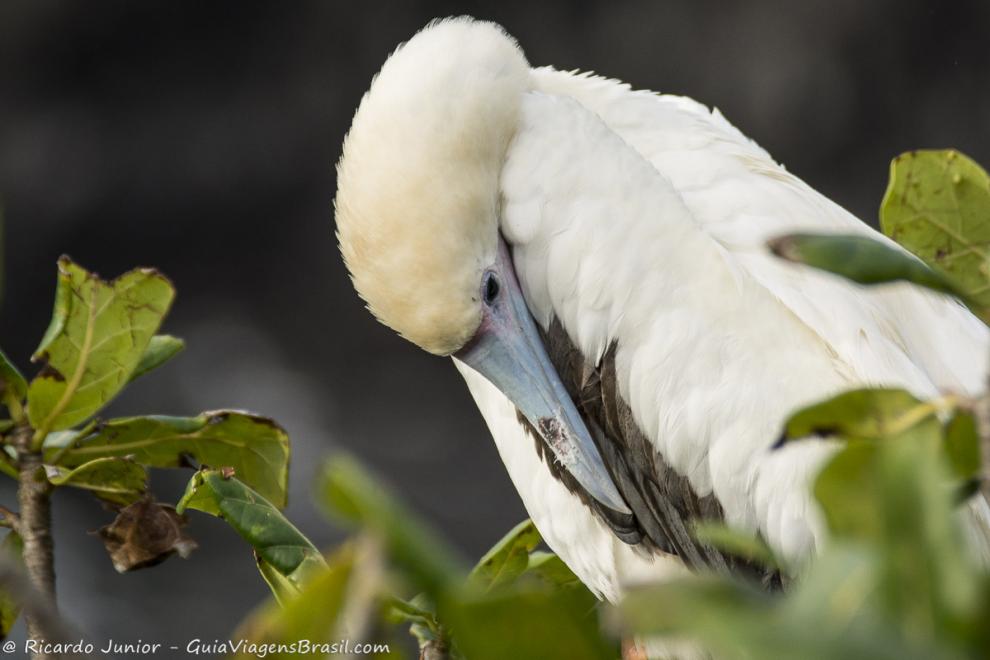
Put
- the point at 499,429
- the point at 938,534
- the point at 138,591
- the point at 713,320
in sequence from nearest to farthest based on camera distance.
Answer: the point at 938,534 → the point at 713,320 → the point at 499,429 → the point at 138,591

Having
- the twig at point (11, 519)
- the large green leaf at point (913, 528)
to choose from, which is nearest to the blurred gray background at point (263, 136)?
the twig at point (11, 519)

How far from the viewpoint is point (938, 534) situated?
522 millimetres

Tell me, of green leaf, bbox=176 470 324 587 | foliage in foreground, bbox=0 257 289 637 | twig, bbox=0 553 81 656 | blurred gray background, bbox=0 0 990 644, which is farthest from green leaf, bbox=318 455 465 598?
blurred gray background, bbox=0 0 990 644

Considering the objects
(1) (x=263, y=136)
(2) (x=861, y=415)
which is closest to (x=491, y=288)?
(2) (x=861, y=415)

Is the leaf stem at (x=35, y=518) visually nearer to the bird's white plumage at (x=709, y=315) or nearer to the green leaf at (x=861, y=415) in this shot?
the bird's white plumage at (x=709, y=315)

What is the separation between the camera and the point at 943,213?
67.0 inches

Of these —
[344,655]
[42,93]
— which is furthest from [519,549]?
[42,93]

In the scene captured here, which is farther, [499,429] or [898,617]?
[499,429]

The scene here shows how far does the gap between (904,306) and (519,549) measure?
646mm

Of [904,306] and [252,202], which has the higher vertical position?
[904,306]

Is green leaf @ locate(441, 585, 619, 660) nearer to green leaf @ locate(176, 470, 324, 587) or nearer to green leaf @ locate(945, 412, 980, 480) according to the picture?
green leaf @ locate(945, 412, 980, 480)

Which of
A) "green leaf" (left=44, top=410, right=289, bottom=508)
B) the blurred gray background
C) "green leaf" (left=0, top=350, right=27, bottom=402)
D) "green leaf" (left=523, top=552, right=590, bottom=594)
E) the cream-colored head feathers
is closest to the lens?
"green leaf" (left=0, top=350, right=27, bottom=402)

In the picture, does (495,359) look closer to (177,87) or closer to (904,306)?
(904,306)

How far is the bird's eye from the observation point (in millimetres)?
1769
